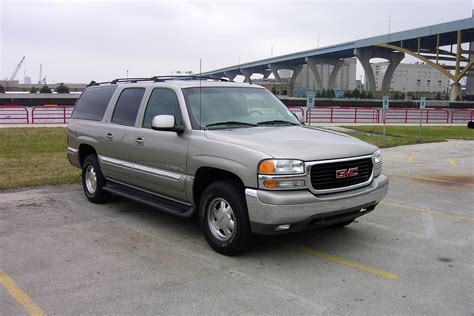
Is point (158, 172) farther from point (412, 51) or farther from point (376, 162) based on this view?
point (412, 51)

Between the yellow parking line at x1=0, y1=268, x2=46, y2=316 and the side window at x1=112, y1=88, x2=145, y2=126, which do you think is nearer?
the yellow parking line at x1=0, y1=268, x2=46, y2=316

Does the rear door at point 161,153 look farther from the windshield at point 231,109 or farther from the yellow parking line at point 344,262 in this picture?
the yellow parking line at point 344,262

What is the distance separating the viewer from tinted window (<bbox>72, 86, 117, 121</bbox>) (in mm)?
7273

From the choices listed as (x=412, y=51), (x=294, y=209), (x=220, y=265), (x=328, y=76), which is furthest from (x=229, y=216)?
(x=328, y=76)

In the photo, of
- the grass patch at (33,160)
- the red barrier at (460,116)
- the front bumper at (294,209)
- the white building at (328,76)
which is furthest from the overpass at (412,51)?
the front bumper at (294,209)

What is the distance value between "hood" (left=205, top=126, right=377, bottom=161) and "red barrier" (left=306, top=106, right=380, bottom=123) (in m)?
25.8

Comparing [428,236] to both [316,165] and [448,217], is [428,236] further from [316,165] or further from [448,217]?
[316,165]

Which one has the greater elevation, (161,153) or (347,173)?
(161,153)

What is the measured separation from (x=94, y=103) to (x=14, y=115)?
19082 mm

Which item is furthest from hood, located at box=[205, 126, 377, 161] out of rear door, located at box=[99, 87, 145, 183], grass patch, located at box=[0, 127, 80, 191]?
grass patch, located at box=[0, 127, 80, 191]

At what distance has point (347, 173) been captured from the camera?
4949 mm

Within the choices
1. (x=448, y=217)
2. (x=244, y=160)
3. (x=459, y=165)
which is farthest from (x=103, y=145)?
(x=459, y=165)

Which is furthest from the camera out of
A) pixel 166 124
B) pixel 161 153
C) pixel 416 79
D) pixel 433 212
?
pixel 416 79

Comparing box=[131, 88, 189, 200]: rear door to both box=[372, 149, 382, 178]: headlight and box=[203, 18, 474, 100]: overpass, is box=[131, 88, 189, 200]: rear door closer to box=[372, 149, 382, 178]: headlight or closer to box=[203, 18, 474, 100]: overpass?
box=[372, 149, 382, 178]: headlight
